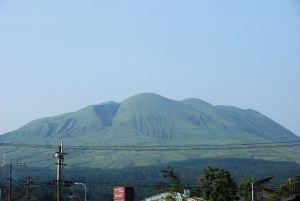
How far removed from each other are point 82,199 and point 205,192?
86666 mm

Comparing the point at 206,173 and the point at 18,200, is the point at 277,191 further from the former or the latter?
the point at 18,200

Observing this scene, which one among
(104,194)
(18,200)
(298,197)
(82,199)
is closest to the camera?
(298,197)

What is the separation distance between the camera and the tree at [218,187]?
66.2 metres

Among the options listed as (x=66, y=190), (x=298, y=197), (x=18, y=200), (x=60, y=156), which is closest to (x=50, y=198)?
(x=18, y=200)

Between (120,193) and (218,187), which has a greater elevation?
(218,187)

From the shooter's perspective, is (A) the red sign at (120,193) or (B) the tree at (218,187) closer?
(B) the tree at (218,187)

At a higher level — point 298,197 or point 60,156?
point 60,156

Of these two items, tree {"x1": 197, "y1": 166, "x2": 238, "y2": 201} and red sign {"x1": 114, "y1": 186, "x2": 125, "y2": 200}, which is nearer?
tree {"x1": 197, "y1": 166, "x2": 238, "y2": 201}

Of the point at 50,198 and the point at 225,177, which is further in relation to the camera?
the point at 50,198

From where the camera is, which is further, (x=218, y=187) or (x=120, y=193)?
(x=120, y=193)

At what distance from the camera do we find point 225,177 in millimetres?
68000

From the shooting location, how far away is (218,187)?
66500 millimetres

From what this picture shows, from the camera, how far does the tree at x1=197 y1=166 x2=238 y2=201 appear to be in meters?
66.2

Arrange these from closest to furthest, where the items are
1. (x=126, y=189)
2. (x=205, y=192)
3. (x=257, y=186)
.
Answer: (x=205, y=192)
(x=126, y=189)
(x=257, y=186)
